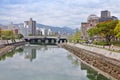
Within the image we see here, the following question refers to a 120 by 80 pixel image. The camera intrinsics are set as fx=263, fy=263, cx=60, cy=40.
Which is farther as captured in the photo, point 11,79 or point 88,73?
point 88,73

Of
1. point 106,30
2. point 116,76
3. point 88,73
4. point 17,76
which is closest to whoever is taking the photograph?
point 116,76

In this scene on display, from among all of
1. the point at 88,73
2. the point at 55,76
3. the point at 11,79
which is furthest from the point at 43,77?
the point at 88,73

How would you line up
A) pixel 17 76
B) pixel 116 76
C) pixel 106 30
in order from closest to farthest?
pixel 116 76 → pixel 17 76 → pixel 106 30

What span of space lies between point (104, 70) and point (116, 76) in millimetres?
4610

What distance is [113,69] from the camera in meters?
28.3

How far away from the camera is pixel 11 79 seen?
28.1 m

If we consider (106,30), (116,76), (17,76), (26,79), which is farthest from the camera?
(106,30)

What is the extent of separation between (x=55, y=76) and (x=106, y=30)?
125ft

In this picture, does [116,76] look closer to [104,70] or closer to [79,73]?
[104,70]

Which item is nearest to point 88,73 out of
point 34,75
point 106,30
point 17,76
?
point 34,75

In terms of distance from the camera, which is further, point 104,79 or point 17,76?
point 17,76

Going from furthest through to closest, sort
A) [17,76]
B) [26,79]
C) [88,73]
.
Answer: [88,73]
[17,76]
[26,79]

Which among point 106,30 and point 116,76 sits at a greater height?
point 106,30

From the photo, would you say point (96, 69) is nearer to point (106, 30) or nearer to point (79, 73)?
point (79, 73)
